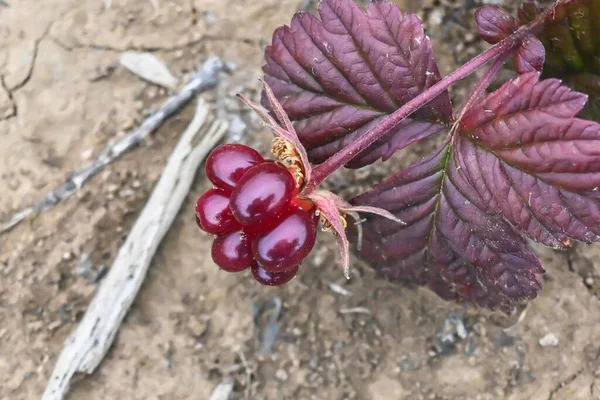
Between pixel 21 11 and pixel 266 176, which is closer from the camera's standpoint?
pixel 266 176

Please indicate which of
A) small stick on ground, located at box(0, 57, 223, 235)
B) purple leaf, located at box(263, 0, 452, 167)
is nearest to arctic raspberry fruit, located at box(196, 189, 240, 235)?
purple leaf, located at box(263, 0, 452, 167)

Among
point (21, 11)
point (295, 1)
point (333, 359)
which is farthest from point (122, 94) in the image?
point (333, 359)

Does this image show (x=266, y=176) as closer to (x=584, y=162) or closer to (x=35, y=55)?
(x=584, y=162)

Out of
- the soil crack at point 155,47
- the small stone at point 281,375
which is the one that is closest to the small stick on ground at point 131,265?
the soil crack at point 155,47

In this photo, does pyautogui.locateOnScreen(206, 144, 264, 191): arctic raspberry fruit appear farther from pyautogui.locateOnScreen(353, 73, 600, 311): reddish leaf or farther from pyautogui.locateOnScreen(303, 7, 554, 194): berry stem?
pyautogui.locateOnScreen(353, 73, 600, 311): reddish leaf

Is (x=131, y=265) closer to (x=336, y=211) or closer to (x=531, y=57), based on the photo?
(x=336, y=211)

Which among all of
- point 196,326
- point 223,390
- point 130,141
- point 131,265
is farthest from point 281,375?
point 130,141

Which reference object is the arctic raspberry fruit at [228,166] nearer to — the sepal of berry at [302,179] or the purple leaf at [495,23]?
the sepal of berry at [302,179]
